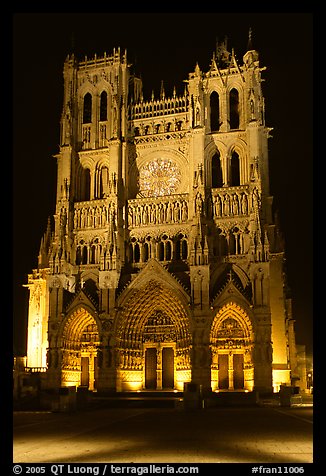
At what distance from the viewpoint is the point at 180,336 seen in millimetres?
36844

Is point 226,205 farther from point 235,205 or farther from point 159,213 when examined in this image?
point 159,213

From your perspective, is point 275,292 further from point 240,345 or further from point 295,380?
point 295,380

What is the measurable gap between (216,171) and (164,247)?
641cm

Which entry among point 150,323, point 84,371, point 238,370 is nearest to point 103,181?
point 150,323

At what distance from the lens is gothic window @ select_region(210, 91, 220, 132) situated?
40.2 metres

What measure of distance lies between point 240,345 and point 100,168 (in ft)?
50.3

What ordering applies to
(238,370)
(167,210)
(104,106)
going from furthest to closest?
(104,106), (167,210), (238,370)

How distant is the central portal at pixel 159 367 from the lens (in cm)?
3750

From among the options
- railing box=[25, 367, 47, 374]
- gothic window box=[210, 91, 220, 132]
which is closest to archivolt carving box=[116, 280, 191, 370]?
railing box=[25, 367, 47, 374]

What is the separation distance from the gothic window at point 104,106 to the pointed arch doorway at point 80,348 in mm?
14206

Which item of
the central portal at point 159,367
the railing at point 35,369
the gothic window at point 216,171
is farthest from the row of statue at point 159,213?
the railing at point 35,369

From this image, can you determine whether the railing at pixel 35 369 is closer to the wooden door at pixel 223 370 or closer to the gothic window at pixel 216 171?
the wooden door at pixel 223 370

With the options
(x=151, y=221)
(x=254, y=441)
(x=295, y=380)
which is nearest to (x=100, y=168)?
(x=151, y=221)

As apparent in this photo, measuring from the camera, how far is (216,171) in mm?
39625
